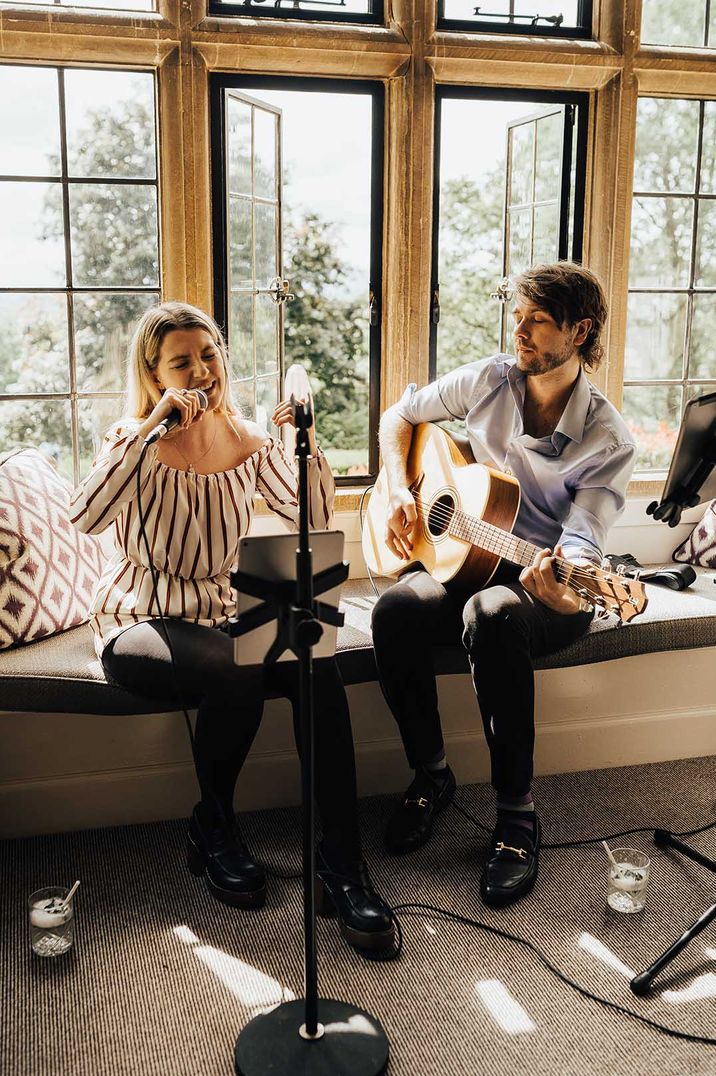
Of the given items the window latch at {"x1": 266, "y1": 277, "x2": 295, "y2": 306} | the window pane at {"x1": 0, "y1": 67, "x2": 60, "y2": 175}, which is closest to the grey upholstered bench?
the window latch at {"x1": 266, "y1": 277, "x2": 295, "y2": 306}

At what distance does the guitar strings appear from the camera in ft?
6.85

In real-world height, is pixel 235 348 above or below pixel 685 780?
above

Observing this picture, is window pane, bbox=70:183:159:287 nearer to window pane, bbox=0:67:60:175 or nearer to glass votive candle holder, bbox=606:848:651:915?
window pane, bbox=0:67:60:175

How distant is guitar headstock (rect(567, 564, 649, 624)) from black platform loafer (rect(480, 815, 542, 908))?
0.57m

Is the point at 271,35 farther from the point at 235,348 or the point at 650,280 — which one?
the point at 650,280

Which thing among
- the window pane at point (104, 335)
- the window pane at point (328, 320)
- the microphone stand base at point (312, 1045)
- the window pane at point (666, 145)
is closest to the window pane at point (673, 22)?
the window pane at point (666, 145)

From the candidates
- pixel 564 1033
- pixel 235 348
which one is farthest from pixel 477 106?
pixel 564 1033

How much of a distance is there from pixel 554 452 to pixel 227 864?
1239 mm

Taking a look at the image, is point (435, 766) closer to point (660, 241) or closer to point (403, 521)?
point (403, 521)

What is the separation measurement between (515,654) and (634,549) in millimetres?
1133

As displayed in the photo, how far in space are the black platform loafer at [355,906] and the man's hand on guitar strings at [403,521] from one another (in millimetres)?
812

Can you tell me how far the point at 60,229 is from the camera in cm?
279

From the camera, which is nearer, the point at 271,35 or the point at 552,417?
the point at 552,417

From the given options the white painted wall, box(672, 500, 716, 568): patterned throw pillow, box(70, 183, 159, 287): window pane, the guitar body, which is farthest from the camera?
box(672, 500, 716, 568): patterned throw pillow
